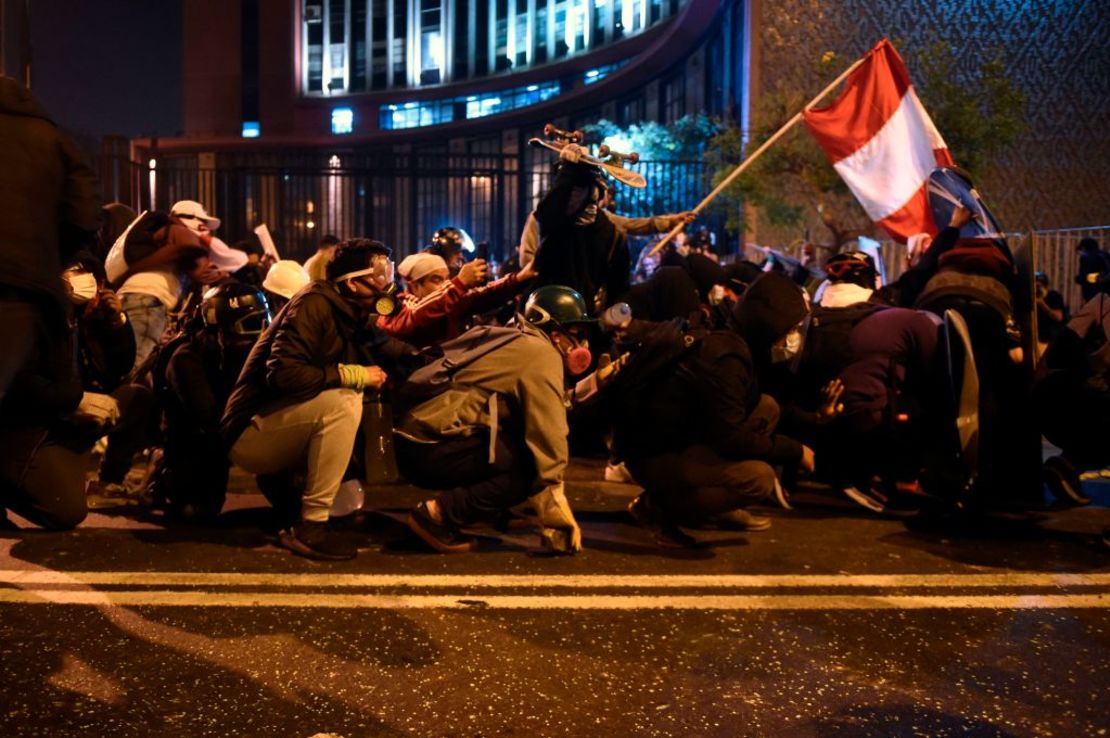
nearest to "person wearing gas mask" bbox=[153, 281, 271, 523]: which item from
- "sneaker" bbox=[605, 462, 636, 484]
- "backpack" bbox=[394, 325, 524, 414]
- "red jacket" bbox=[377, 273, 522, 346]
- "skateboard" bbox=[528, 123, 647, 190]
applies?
"red jacket" bbox=[377, 273, 522, 346]

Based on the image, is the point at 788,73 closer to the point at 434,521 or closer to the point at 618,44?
the point at 434,521

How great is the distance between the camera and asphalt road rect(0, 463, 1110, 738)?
3.52 m

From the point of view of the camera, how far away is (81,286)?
20.8 feet

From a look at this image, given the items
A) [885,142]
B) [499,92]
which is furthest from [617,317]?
[499,92]

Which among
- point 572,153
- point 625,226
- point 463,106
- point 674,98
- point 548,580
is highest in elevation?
point 463,106

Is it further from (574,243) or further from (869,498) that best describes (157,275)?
(869,498)

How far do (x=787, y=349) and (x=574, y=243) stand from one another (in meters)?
1.62

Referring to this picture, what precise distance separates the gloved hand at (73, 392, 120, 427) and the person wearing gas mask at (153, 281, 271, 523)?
2.77 ft

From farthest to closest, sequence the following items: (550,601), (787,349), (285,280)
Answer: (787,349), (285,280), (550,601)

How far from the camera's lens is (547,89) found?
4072 centimetres

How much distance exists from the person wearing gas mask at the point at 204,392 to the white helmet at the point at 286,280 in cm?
26

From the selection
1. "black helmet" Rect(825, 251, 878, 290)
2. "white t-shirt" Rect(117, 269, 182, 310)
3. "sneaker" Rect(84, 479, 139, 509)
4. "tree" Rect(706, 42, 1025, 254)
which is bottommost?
"sneaker" Rect(84, 479, 139, 509)

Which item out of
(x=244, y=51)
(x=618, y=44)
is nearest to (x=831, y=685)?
(x=618, y=44)

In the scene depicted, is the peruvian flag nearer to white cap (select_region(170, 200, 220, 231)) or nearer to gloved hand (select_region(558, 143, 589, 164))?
gloved hand (select_region(558, 143, 589, 164))
